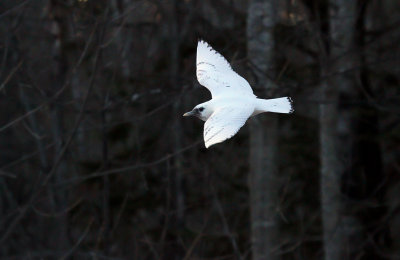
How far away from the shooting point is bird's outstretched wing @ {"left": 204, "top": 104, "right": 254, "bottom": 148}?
4090mm

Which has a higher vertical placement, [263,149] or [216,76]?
[216,76]

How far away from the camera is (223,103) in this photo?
5.05 meters

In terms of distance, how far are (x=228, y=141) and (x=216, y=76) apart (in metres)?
3.54

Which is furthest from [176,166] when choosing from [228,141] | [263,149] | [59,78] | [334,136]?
[263,149]

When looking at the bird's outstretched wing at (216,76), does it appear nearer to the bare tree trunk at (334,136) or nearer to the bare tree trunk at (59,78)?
the bare tree trunk at (334,136)

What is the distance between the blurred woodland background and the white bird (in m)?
0.92

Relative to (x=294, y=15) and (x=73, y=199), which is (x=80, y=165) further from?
(x=294, y=15)

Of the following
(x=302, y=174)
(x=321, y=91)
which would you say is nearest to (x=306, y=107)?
(x=302, y=174)

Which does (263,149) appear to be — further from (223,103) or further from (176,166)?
(176,166)

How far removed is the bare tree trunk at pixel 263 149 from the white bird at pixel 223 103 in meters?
0.73

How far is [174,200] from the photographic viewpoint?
10070 millimetres

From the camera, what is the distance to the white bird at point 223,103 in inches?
167

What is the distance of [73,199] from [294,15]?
4086mm

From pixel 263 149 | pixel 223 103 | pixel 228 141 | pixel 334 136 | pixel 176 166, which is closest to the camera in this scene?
pixel 223 103
